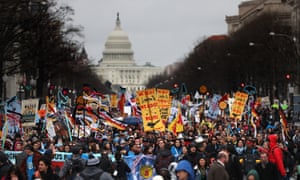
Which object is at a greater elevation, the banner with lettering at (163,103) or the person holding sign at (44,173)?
the banner with lettering at (163,103)

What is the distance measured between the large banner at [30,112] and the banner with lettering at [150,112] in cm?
265

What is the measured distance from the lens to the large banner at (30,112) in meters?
28.0

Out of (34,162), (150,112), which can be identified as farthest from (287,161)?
(150,112)

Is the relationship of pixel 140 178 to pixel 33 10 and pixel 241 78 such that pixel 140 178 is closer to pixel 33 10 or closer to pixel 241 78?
pixel 33 10

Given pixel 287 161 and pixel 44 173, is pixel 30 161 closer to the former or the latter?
pixel 44 173

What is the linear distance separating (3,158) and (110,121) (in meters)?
11.4

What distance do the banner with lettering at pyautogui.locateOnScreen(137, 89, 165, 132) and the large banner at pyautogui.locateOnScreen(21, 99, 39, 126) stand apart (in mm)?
2649

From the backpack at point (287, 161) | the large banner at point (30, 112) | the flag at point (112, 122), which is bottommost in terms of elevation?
the backpack at point (287, 161)

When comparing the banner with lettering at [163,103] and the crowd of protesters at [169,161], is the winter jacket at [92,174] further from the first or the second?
the banner with lettering at [163,103]

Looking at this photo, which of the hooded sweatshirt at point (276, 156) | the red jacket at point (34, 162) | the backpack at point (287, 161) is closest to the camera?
the red jacket at point (34, 162)

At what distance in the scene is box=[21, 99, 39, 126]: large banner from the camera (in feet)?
91.8

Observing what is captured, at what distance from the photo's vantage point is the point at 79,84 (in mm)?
128500

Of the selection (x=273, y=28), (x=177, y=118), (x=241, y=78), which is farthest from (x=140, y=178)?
(x=241, y=78)

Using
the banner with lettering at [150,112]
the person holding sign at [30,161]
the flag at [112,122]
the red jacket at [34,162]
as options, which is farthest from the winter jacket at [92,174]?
the banner with lettering at [150,112]
